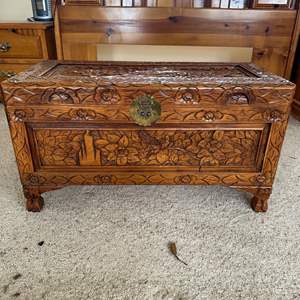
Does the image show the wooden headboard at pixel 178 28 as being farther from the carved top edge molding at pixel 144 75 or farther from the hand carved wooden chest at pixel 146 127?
the hand carved wooden chest at pixel 146 127

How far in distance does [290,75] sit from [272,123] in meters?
1.14

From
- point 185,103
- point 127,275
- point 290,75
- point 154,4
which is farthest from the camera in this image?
point 290,75

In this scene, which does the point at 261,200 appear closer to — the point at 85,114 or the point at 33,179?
the point at 85,114

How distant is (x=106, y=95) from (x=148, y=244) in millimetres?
495

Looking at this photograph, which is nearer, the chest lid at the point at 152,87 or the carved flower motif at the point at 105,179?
the chest lid at the point at 152,87

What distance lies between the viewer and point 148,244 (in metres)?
0.89

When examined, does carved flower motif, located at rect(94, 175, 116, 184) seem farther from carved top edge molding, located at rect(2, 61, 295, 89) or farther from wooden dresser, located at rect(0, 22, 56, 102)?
wooden dresser, located at rect(0, 22, 56, 102)

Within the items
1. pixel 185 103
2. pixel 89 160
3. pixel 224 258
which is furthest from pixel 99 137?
pixel 224 258

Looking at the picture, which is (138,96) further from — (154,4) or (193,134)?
(154,4)

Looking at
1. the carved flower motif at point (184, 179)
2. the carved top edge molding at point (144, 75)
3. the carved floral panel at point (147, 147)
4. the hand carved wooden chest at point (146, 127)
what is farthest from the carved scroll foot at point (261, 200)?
the carved top edge molding at point (144, 75)

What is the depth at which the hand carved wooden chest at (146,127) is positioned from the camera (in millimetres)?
870

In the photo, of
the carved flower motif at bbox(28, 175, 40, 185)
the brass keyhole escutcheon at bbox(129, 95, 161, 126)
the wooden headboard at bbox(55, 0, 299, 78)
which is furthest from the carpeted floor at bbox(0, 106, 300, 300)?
the wooden headboard at bbox(55, 0, 299, 78)

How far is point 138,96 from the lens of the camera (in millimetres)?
873

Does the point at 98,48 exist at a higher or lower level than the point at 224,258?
higher
